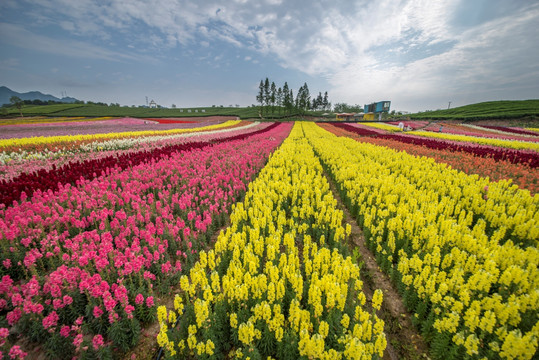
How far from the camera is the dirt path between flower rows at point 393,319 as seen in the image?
3.36 meters

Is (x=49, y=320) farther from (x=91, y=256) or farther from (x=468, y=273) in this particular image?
(x=468, y=273)

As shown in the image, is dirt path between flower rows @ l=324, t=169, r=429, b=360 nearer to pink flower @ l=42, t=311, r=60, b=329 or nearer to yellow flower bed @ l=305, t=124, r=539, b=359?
yellow flower bed @ l=305, t=124, r=539, b=359

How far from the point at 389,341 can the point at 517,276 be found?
2.12 m

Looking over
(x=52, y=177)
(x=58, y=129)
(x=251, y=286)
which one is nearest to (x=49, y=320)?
(x=251, y=286)

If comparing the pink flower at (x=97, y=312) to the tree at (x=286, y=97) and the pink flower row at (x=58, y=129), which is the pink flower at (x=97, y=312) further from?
the tree at (x=286, y=97)

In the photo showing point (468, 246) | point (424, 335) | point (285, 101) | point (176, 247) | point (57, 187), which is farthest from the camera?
point (285, 101)

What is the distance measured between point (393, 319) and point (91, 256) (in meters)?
5.32

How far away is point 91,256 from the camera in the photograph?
3.46 metres

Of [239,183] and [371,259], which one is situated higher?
[239,183]

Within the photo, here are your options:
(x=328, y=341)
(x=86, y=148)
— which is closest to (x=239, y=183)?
(x=328, y=341)

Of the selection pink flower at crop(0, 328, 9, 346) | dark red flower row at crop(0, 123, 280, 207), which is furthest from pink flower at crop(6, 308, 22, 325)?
dark red flower row at crop(0, 123, 280, 207)

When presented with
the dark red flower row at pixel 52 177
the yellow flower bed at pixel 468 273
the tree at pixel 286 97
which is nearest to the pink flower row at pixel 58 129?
the dark red flower row at pixel 52 177

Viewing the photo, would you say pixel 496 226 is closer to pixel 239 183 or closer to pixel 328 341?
pixel 328 341

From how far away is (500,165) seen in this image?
11031 millimetres
